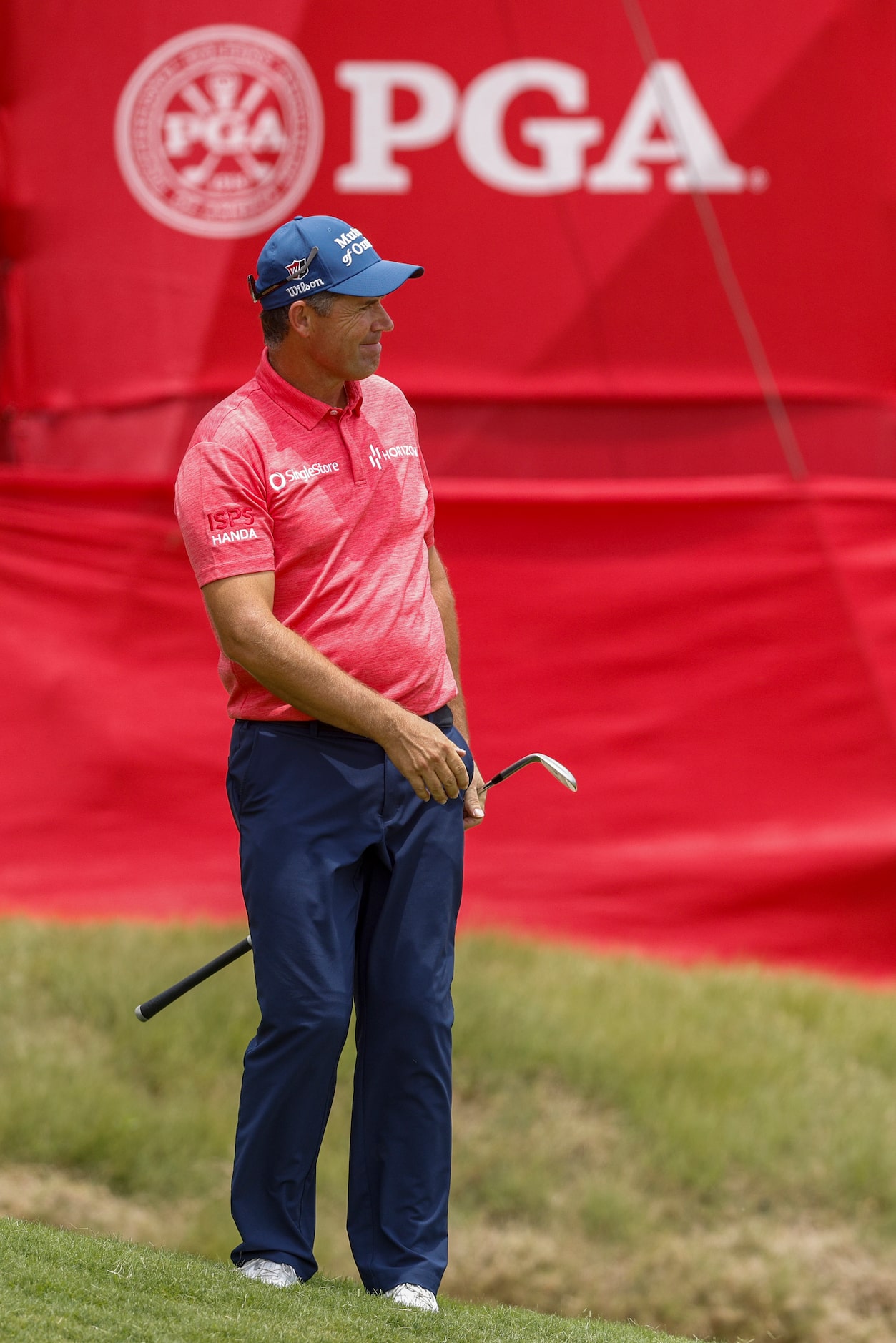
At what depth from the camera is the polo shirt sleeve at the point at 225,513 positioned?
301 centimetres

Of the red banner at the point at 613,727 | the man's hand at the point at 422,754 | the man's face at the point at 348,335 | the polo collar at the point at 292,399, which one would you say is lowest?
the red banner at the point at 613,727

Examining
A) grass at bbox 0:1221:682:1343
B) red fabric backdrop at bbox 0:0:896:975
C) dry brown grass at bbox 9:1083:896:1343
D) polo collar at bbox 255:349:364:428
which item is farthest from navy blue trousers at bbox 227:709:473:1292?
red fabric backdrop at bbox 0:0:896:975

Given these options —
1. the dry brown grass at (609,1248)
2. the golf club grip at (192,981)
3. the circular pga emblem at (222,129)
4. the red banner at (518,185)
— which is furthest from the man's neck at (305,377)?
the circular pga emblem at (222,129)

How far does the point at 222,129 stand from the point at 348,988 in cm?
382

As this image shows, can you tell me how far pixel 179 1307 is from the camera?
9.48 feet

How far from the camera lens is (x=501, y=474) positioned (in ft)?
20.2

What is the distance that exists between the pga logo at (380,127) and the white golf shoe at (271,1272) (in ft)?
12.8

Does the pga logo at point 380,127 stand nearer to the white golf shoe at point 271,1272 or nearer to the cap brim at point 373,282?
the cap brim at point 373,282

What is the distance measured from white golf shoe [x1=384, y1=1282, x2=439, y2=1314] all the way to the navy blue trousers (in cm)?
2

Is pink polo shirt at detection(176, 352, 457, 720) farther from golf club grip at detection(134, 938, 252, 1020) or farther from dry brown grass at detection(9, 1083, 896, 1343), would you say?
dry brown grass at detection(9, 1083, 896, 1343)

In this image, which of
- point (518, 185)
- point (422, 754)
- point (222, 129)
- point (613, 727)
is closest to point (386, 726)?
point (422, 754)

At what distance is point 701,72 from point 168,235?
A: 1.90 m

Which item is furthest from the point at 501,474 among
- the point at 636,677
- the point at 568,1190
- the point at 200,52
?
the point at 568,1190

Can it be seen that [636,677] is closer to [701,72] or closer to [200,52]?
[701,72]
